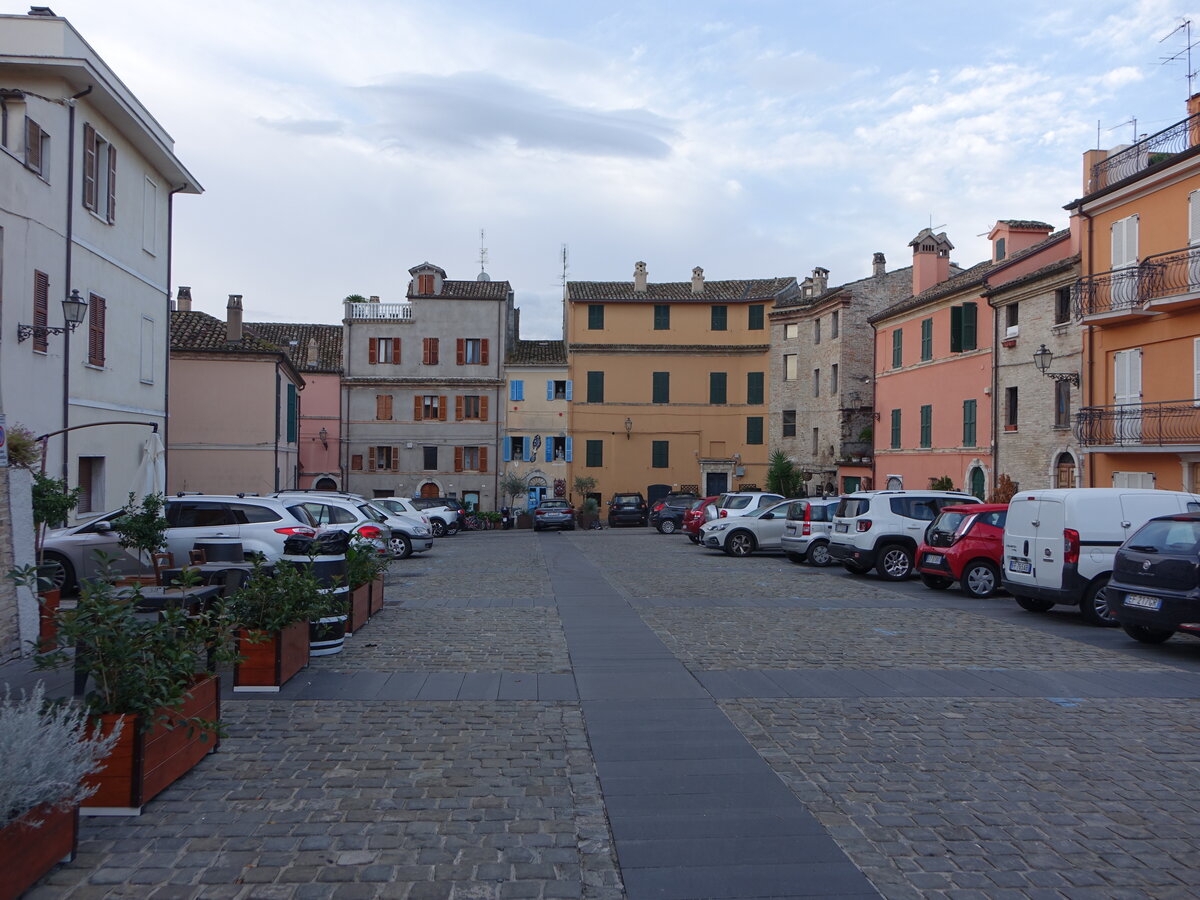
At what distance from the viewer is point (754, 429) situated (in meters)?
52.6

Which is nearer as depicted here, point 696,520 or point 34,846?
point 34,846

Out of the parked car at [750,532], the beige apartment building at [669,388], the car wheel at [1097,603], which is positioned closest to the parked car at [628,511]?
the beige apartment building at [669,388]

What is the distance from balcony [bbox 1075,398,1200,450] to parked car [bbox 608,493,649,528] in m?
24.1

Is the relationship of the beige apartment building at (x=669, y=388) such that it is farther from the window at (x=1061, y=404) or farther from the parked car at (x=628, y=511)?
the window at (x=1061, y=404)

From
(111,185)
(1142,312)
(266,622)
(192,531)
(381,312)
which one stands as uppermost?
(381,312)

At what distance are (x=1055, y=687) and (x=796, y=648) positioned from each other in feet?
9.06

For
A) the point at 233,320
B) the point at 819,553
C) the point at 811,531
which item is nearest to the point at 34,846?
the point at 811,531

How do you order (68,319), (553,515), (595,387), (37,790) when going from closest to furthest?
1. (37,790)
2. (68,319)
3. (553,515)
4. (595,387)

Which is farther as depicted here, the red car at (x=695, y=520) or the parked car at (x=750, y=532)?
the red car at (x=695, y=520)

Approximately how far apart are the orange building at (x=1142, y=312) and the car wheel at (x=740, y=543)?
8429 mm

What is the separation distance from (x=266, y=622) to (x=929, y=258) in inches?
1360

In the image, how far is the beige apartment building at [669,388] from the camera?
5238cm

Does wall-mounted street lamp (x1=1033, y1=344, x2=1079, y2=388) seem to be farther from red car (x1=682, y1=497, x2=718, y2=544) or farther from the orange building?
red car (x1=682, y1=497, x2=718, y2=544)

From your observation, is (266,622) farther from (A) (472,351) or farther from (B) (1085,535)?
(A) (472,351)
